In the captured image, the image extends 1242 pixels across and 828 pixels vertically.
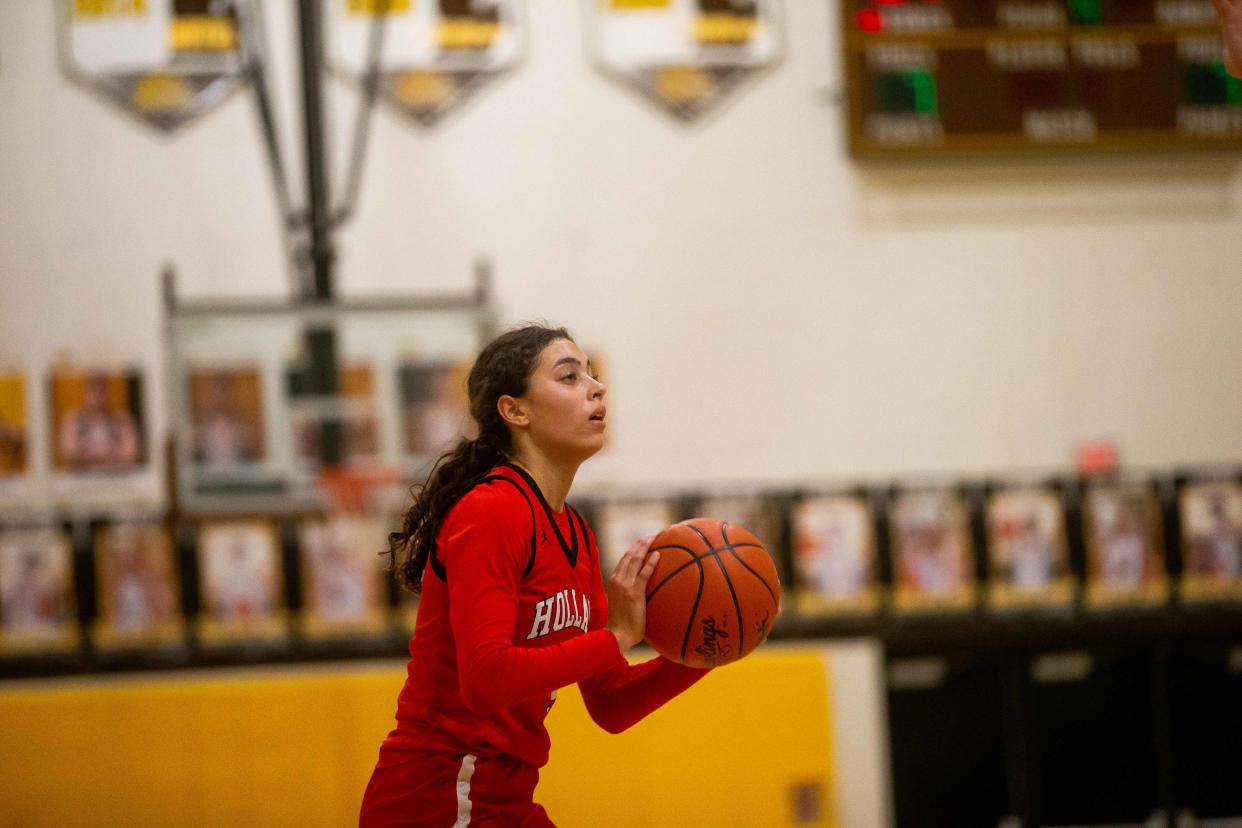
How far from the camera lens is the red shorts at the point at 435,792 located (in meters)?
2.22

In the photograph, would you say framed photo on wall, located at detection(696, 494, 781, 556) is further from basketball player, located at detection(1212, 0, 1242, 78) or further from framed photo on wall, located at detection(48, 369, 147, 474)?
basketball player, located at detection(1212, 0, 1242, 78)

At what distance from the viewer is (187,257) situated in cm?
579

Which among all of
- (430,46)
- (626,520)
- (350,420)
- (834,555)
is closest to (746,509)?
(834,555)

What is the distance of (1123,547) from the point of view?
227 inches

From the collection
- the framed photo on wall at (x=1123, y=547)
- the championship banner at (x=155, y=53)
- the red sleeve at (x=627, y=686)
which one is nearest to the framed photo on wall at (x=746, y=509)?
the framed photo on wall at (x=1123, y=547)

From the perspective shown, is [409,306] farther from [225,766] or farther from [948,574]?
[948,574]

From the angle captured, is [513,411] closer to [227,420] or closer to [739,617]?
[739,617]

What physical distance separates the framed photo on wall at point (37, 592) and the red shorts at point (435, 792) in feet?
12.4

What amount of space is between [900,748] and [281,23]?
4552 mm

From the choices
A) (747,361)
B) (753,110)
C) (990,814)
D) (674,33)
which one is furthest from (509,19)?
(990,814)

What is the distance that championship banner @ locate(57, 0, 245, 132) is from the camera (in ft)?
18.8

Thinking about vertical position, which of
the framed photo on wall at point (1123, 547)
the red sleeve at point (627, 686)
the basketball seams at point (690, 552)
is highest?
the basketball seams at point (690, 552)

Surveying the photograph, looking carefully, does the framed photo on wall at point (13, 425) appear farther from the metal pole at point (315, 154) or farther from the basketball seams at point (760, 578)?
the basketball seams at point (760, 578)

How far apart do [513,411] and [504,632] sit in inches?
19.6
